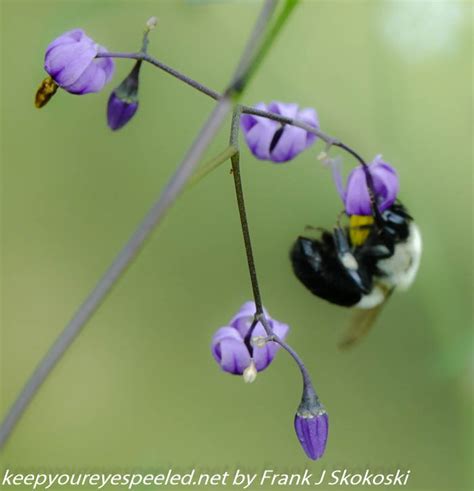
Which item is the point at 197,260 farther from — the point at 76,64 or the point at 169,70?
the point at 169,70

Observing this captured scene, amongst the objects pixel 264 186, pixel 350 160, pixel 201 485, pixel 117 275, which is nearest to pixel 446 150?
pixel 350 160

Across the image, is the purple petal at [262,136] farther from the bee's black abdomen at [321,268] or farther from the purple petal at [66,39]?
the purple petal at [66,39]

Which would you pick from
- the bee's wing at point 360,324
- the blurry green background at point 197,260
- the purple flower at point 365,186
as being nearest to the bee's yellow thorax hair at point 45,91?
the purple flower at point 365,186

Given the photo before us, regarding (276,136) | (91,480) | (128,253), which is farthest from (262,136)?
(91,480)

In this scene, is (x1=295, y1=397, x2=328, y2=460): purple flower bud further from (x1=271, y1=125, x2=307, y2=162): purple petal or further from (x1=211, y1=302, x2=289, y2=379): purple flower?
(x1=271, y1=125, x2=307, y2=162): purple petal

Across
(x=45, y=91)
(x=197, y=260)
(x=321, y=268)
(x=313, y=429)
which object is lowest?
(x=197, y=260)

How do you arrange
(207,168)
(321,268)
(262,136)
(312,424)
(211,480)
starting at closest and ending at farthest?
1. (207,168)
2. (312,424)
3. (262,136)
4. (321,268)
5. (211,480)

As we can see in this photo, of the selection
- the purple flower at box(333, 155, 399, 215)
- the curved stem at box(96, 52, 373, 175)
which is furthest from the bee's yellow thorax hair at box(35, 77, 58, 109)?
the purple flower at box(333, 155, 399, 215)
